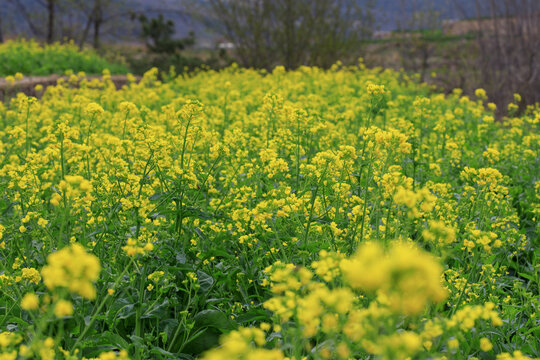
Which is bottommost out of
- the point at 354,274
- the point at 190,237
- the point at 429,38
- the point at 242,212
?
the point at 190,237

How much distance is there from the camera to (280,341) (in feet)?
7.32

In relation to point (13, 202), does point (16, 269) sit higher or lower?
lower

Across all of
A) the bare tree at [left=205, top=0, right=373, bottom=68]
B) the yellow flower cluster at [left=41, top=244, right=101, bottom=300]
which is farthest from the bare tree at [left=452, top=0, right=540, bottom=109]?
the yellow flower cluster at [left=41, top=244, right=101, bottom=300]

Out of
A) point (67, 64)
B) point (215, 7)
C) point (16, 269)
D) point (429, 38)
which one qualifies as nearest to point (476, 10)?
point (429, 38)

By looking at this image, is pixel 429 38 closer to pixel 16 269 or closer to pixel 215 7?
pixel 215 7

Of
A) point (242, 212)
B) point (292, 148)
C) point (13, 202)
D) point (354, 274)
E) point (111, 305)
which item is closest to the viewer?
point (354, 274)

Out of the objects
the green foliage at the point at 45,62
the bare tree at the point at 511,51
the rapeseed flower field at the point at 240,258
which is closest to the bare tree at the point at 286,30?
the green foliage at the point at 45,62

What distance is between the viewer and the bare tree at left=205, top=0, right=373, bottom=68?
15.4m

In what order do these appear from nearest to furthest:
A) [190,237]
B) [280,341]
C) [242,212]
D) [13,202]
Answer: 1. [280,341]
2. [242,212]
3. [190,237]
4. [13,202]

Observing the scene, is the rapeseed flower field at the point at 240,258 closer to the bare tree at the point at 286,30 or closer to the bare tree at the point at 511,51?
the bare tree at the point at 511,51

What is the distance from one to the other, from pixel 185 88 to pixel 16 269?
8.81m

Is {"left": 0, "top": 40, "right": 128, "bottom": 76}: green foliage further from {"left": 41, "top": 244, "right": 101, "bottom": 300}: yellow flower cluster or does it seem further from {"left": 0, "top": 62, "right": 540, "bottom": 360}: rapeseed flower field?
{"left": 41, "top": 244, "right": 101, "bottom": 300}: yellow flower cluster

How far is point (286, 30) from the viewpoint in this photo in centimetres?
1542

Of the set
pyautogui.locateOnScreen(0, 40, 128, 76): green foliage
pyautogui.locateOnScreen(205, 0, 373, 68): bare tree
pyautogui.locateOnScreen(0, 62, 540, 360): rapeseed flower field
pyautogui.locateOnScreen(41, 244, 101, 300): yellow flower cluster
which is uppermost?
pyautogui.locateOnScreen(205, 0, 373, 68): bare tree
